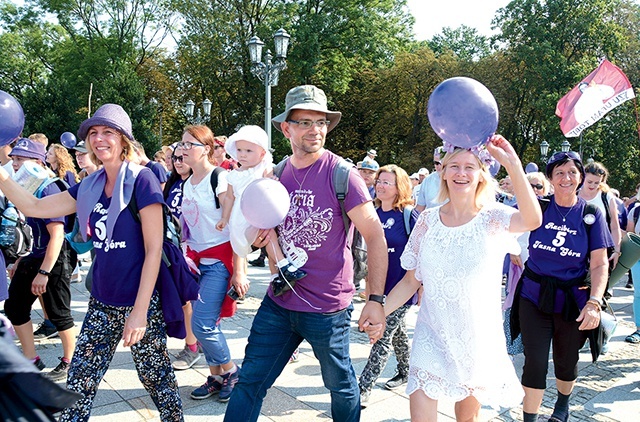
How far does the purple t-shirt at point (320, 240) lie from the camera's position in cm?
283

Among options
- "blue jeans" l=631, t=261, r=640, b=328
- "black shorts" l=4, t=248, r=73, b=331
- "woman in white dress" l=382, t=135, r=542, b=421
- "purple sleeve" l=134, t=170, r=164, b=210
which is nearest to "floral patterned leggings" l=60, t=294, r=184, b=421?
"purple sleeve" l=134, t=170, r=164, b=210

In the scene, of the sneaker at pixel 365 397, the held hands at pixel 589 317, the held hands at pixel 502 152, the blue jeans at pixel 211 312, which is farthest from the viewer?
the sneaker at pixel 365 397

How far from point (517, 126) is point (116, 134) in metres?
33.1

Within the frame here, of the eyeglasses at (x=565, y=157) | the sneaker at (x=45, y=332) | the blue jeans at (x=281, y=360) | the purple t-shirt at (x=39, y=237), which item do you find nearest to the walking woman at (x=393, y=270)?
the eyeglasses at (x=565, y=157)

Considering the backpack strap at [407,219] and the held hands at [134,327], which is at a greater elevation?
the backpack strap at [407,219]

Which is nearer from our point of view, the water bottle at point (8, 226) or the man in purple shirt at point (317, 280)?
the man in purple shirt at point (317, 280)

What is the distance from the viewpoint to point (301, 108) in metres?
2.84

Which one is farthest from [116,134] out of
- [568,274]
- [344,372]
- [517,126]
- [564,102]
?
[517,126]

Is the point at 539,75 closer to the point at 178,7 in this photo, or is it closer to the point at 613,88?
the point at 178,7

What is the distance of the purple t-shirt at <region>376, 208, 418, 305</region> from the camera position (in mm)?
4469

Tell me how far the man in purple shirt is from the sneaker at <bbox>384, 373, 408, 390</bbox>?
167cm

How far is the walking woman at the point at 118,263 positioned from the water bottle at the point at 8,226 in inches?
35.6

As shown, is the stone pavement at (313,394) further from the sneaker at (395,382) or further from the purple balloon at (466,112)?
the purple balloon at (466,112)

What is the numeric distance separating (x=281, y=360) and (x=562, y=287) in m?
2.06
